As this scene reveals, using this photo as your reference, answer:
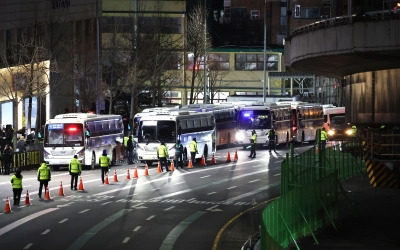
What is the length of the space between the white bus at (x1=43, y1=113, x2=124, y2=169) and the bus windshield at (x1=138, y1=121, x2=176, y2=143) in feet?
8.39

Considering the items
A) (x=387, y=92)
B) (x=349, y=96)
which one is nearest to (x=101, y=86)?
(x=349, y=96)

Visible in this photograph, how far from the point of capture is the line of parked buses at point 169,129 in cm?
5219

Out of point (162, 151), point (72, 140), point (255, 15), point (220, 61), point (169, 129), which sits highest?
point (255, 15)

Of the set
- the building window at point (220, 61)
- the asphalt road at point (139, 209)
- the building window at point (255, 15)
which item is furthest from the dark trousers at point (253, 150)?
the building window at point (255, 15)

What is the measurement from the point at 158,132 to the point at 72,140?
482 cm

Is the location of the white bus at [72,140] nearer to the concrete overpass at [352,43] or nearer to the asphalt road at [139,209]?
the asphalt road at [139,209]

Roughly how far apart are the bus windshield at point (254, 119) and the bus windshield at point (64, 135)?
17.8 meters

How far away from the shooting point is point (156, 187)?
4225 cm

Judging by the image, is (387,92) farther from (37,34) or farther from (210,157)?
(37,34)

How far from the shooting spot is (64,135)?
5225 centimetres

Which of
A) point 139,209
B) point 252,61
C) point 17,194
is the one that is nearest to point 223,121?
point 139,209

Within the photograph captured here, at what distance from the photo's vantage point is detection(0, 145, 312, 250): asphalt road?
27.6 m

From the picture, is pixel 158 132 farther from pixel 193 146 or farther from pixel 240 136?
pixel 240 136

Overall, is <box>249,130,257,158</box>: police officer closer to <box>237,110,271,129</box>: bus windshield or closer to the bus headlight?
<box>237,110,271,129</box>: bus windshield
